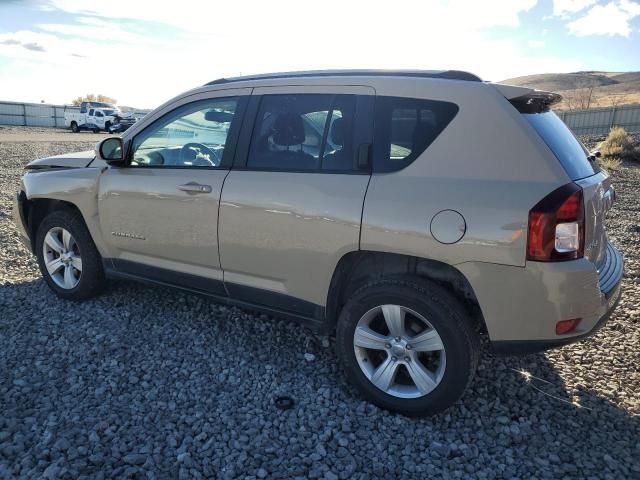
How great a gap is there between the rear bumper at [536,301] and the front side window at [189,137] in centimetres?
199

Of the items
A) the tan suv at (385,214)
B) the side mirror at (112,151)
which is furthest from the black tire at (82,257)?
the side mirror at (112,151)

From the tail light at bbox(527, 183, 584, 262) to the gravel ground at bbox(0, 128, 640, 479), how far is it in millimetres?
1090

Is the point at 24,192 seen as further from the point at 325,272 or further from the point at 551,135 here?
the point at 551,135

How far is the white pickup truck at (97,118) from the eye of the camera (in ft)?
109

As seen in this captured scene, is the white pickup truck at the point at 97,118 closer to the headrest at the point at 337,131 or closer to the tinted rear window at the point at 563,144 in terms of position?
the headrest at the point at 337,131

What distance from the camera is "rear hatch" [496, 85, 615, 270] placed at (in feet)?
8.99

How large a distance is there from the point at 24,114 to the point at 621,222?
39437mm

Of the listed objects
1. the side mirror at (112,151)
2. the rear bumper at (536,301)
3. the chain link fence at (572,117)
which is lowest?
the rear bumper at (536,301)

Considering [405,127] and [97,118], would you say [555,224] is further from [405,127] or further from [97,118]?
[97,118]

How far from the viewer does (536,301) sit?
8.66 feet

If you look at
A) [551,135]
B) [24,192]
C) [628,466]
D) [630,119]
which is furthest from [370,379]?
[630,119]

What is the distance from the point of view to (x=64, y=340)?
389cm

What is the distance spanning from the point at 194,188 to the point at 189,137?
0.53 metres

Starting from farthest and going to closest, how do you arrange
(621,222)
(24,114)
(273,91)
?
(24,114), (621,222), (273,91)
